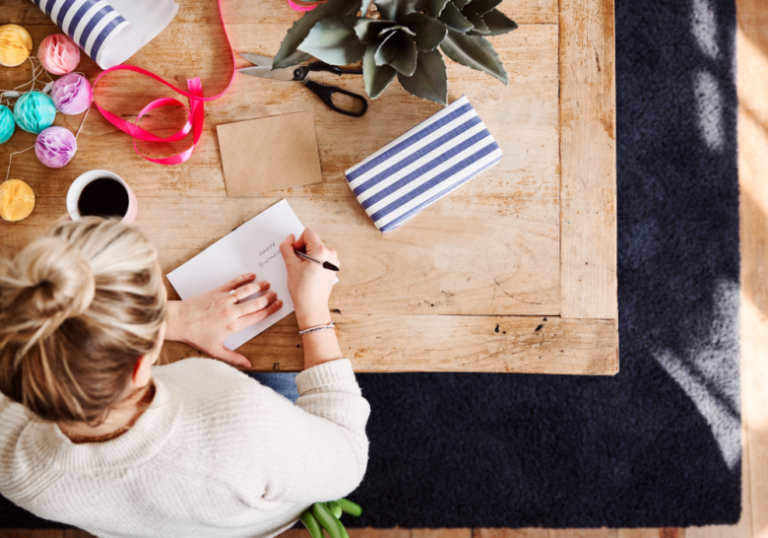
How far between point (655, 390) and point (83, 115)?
1.63 metres

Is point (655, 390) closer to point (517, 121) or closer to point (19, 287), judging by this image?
point (517, 121)

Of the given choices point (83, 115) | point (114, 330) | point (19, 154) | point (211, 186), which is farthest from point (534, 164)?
point (19, 154)

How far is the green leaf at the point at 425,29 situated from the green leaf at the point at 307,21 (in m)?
0.09

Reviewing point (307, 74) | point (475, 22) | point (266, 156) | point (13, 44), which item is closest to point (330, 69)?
point (307, 74)

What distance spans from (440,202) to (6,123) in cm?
76

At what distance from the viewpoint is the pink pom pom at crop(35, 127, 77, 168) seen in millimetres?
857

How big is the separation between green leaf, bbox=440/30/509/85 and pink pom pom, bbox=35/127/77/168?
2.13ft

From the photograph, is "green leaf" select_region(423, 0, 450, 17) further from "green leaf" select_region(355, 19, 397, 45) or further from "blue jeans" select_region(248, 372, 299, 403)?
"blue jeans" select_region(248, 372, 299, 403)

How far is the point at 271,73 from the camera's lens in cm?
92

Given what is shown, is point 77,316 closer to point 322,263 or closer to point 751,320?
point 322,263

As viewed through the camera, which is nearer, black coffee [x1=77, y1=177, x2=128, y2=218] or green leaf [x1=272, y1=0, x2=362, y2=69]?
green leaf [x1=272, y1=0, x2=362, y2=69]

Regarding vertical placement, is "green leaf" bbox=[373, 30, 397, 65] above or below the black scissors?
above

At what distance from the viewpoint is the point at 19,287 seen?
0.53 m

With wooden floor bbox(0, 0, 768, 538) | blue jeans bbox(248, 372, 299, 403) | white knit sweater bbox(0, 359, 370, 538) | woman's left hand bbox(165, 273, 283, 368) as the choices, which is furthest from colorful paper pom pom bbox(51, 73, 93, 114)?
wooden floor bbox(0, 0, 768, 538)
